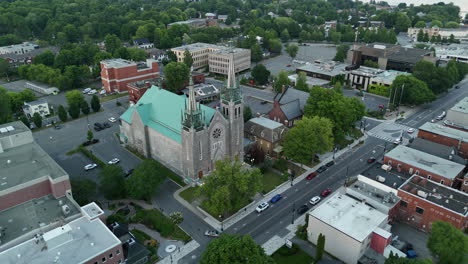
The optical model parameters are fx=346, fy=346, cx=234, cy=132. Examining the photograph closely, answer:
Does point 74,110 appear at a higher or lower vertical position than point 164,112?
lower

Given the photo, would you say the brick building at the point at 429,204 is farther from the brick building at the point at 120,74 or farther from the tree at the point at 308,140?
the brick building at the point at 120,74

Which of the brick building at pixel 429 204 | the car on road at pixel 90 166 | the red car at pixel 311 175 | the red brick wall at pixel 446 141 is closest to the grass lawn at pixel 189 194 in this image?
the red car at pixel 311 175

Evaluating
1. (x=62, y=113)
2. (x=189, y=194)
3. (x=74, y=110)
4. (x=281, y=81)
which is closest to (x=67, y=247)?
(x=189, y=194)

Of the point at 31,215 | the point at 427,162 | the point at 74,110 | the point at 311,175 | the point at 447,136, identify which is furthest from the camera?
the point at 74,110

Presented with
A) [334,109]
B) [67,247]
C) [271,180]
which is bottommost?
[271,180]

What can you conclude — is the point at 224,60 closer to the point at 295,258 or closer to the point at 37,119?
the point at 37,119

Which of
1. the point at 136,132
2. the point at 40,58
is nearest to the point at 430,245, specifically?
the point at 136,132
